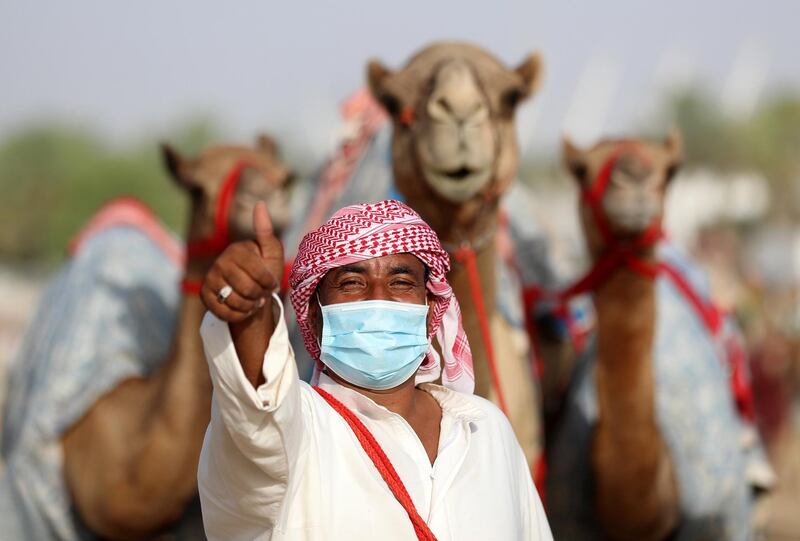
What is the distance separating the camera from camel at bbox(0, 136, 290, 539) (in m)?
4.75

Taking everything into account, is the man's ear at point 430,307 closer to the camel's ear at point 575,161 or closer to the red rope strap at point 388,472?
the red rope strap at point 388,472

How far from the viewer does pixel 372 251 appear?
2248mm

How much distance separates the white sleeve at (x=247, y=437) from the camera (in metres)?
1.95

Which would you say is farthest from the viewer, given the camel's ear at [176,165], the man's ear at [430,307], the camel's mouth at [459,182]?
the camel's ear at [176,165]

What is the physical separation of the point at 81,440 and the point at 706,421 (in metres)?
2.57

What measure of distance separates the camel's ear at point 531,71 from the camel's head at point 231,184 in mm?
1067

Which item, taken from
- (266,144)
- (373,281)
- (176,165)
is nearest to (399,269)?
(373,281)

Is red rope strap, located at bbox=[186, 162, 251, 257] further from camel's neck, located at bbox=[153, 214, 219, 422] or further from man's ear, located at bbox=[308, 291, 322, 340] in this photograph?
man's ear, located at bbox=[308, 291, 322, 340]

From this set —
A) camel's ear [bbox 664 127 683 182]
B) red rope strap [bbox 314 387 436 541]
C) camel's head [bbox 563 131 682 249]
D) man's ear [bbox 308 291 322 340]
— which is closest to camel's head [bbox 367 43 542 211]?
camel's head [bbox 563 131 682 249]

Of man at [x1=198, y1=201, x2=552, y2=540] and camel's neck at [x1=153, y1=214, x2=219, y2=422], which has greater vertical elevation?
man at [x1=198, y1=201, x2=552, y2=540]

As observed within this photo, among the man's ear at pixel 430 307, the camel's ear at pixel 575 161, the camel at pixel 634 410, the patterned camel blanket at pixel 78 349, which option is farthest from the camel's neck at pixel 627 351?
the man's ear at pixel 430 307

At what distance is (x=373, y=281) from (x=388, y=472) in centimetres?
34

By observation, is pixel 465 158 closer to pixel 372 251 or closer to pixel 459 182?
pixel 459 182

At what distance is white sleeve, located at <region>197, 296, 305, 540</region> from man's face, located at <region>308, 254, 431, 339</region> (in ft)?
0.87
